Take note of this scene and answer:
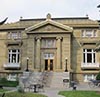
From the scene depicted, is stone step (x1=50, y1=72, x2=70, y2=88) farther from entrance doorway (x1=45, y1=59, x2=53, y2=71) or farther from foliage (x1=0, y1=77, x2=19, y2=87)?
foliage (x1=0, y1=77, x2=19, y2=87)

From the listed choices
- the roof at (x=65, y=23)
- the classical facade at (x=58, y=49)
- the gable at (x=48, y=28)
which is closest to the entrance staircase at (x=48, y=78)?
the classical facade at (x=58, y=49)

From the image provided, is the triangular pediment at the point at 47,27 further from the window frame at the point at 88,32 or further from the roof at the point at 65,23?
the window frame at the point at 88,32

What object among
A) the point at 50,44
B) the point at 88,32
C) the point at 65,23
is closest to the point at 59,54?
the point at 50,44

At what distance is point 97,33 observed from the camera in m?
51.5

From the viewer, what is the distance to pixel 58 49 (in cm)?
5044

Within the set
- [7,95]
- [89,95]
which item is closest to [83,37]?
[89,95]

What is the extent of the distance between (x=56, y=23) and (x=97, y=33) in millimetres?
7387

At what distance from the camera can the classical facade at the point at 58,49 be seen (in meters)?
50.4

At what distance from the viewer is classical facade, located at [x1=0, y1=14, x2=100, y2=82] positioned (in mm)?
50375

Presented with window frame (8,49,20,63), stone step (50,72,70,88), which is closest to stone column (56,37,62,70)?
stone step (50,72,70,88)

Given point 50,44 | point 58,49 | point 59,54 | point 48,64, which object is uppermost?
point 50,44

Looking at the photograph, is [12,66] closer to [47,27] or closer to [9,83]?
[9,83]

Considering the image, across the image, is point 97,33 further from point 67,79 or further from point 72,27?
point 67,79

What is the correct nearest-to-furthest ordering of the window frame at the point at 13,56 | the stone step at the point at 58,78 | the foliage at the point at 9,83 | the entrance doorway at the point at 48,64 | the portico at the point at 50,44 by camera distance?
the foliage at the point at 9,83 < the stone step at the point at 58,78 < the portico at the point at 50,44 < the entrance doorway at the point at 48,64 < the window frame at the point at 13,56
